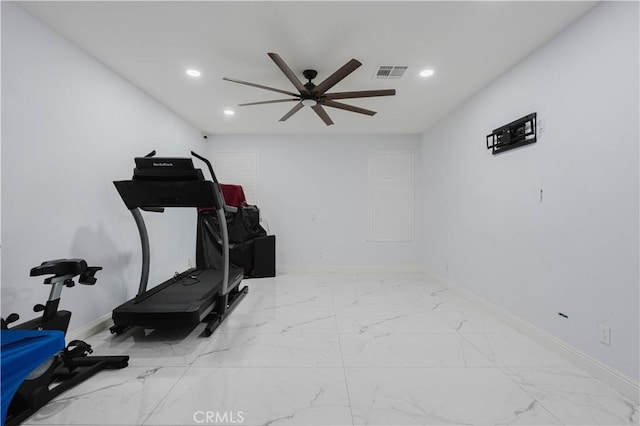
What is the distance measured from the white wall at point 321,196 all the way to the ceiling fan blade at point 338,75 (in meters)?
2.53

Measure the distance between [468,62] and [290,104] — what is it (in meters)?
2.18

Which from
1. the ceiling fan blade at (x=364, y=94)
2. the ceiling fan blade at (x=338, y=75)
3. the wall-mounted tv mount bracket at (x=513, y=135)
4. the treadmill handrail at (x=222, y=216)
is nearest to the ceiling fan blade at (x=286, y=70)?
the ceiling fan blade at (x=338, y=75)

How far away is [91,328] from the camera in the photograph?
2520 mm

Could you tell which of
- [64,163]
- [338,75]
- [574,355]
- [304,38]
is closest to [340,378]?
[574,355]

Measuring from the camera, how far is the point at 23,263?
198cm

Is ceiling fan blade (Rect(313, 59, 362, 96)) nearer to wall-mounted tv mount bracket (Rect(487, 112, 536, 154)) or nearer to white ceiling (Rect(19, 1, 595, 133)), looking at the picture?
white ceiling (Rect(19, 1, 595, 133))

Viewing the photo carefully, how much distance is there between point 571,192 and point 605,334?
104 centimetres

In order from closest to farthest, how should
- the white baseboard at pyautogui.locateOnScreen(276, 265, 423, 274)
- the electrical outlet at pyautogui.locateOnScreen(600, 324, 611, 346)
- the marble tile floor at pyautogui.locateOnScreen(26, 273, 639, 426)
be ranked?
the marble tile floor at pyautogui.locateOnScreen(26, 273, 639, 426) → the electrical outlet at pyautogui.locateOnScreen(600, 324, 611, 346) → the white baseboard at pyautogui.locateOnScreen(276, 265, 423, 274)

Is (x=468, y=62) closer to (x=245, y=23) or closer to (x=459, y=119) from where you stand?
(x=459, y=119)

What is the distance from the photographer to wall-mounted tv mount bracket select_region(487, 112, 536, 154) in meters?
2.54

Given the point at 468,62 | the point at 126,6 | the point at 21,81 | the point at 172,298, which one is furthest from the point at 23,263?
the point at 468,62

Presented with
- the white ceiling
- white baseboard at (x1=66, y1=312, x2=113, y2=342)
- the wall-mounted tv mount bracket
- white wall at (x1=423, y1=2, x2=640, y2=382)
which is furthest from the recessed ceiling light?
white baseboard at (x1=66, y1=312, x2=113, y2=342)

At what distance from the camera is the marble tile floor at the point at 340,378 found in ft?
5.04

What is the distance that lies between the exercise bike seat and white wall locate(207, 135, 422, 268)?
136 inches
